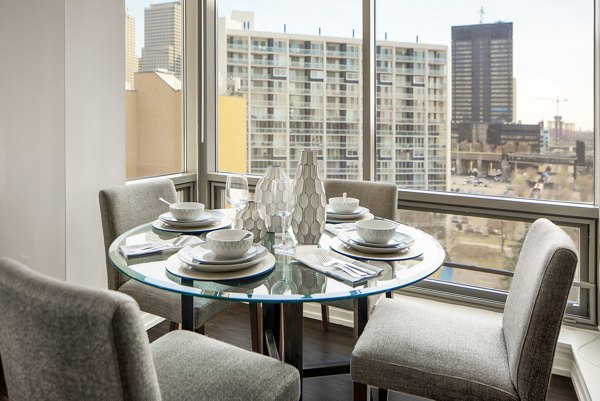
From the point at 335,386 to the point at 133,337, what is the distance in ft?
5.79

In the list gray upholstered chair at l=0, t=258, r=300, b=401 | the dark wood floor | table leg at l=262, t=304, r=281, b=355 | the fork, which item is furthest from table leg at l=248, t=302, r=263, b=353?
gray upholstered chair at l=0, t=258, r=300, b=401

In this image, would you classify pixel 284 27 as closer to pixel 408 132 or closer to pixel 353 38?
pixel 353 38

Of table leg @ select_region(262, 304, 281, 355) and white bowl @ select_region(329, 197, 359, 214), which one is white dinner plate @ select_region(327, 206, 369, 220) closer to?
white bowl @ select_region(329, 197, 359, 214)

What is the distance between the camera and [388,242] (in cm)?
172

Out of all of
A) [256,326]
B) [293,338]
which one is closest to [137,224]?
[256,326]

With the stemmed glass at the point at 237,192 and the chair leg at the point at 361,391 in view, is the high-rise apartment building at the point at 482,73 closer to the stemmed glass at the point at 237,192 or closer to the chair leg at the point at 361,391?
→ the stemmed glass at the point at 237,192

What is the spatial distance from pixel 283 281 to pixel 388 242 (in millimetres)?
463

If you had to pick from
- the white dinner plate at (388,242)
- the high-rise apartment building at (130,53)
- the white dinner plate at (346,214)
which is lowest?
the white dinner plate at (388,242)

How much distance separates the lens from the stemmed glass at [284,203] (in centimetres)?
167

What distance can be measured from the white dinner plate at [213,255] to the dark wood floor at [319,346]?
107 centimetres

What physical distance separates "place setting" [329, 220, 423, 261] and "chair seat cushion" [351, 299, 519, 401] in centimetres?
25

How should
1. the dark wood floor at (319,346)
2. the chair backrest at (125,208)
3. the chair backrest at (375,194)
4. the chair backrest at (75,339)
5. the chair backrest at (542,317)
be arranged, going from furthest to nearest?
the chair backrest at (375,194) → the dark wood floor at (319,346) → the chair backrest at (125,208) → the chair backrest at (542,317) → the chair backrest at (75,339)

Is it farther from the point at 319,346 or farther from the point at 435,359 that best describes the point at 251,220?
the point at 319,346

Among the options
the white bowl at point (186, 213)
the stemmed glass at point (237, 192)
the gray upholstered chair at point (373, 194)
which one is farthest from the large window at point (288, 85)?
the white bowl at point (186, 213)
